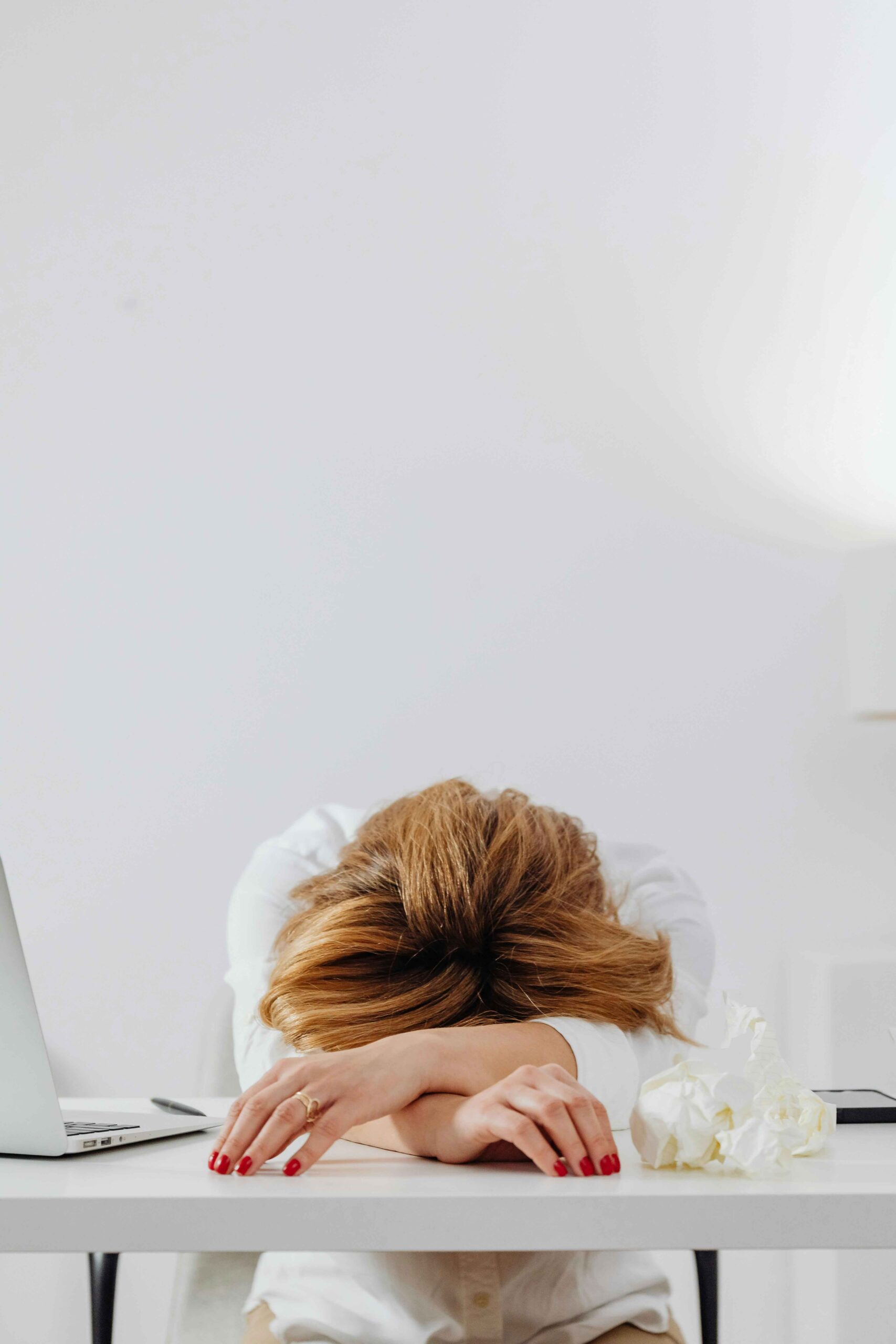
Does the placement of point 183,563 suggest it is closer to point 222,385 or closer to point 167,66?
point 222,385

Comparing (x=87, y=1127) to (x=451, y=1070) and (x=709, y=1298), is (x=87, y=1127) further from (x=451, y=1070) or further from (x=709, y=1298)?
(x=709, y=1298)

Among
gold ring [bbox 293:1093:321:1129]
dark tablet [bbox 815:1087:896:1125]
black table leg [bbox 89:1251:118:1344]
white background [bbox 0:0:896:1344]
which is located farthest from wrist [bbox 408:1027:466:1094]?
white background [bbox 0:0:896:1344]

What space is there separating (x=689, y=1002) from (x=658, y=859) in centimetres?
28

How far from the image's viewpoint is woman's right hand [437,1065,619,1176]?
695 mm

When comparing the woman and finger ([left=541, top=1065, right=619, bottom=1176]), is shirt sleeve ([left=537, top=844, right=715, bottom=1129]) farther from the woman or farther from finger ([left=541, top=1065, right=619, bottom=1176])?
finger ([left=541, top=1065, right=619, bottom=1176])

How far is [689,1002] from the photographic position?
52.0 inches

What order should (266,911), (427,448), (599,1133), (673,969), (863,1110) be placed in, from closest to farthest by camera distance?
(599,1133) < (863,1110) < (673,969) < (266,911) < (427,448)

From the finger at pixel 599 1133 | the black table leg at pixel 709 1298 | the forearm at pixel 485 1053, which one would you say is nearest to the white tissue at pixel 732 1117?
the finger at pixel 599 1133

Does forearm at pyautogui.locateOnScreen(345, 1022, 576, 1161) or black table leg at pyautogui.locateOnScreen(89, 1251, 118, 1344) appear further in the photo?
black table leg at pyautogui.locateOnScreen(89, 1251, 118, 1344)

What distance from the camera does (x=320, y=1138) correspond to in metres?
0.74

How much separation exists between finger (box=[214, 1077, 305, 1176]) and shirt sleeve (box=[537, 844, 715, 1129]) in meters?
0.31

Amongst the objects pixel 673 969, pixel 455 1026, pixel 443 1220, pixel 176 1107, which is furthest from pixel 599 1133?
pixel 673 969

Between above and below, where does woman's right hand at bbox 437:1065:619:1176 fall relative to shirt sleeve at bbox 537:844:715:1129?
above

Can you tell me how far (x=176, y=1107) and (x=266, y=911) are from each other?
362mm
